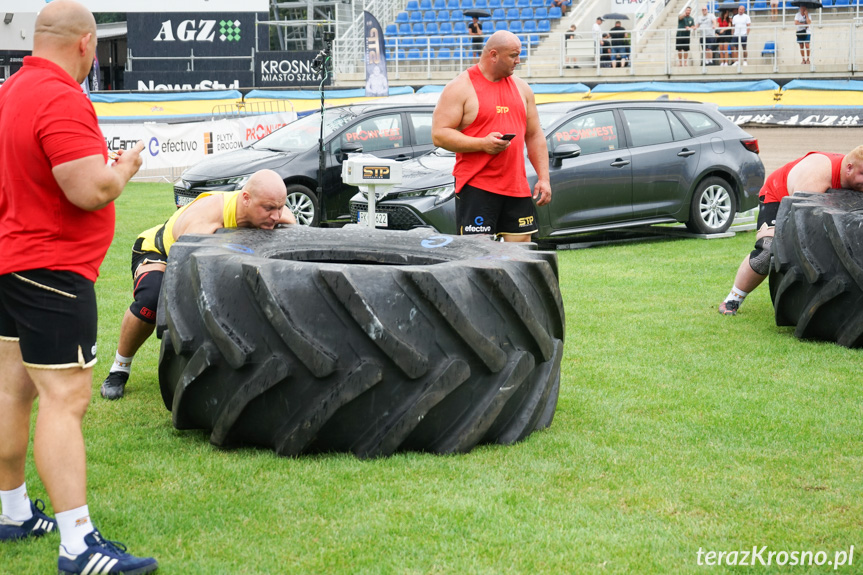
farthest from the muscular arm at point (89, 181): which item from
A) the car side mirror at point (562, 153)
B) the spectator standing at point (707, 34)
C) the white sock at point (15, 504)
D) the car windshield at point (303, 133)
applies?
the spectator standing at point (707, 34)

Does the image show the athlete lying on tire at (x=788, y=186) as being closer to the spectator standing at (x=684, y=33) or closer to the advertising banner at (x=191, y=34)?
the spectator standing at (x=684, y=33)

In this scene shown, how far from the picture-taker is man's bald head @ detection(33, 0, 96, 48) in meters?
3.09

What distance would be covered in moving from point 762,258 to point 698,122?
5.06 m

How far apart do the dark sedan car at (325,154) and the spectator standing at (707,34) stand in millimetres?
13918

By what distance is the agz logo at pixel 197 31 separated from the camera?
2702 cm

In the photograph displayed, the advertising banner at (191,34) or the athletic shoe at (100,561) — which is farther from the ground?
the advertising banner at (191,34)

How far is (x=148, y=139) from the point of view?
18.3 m

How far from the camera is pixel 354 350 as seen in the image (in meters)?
3.88

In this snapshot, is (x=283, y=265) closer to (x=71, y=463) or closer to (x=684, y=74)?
(x=71, y=463)

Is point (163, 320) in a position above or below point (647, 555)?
above

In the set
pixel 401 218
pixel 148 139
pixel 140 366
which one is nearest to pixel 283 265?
pixel 140 366

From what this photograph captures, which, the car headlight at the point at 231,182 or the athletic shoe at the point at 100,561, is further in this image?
the car headlight at the point at 231,182

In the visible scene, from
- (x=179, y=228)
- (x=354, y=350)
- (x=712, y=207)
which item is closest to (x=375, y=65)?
(x=712, y=207)

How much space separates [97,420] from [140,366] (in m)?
1.14
